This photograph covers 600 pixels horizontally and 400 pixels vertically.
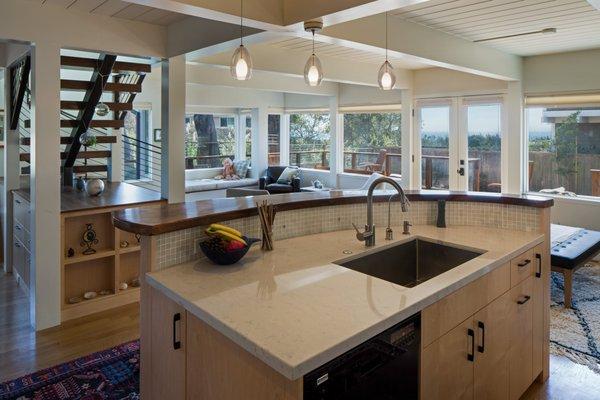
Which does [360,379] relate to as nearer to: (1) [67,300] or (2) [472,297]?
(2) [472,297]

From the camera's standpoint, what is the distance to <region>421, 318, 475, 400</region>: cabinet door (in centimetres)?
159

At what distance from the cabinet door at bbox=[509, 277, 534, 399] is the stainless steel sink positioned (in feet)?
1.07

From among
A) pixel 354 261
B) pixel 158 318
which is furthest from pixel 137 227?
pixel 354 261

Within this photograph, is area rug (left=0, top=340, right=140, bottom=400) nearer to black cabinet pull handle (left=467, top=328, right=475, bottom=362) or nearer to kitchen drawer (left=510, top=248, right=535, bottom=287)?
black cabinet pull handle (left=467, top=328, right=475, bottom=362)

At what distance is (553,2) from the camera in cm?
341

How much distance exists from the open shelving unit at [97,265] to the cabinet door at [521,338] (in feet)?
9.94

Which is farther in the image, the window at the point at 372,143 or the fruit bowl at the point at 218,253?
the window at the point at 372,143

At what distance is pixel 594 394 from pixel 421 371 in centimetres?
163

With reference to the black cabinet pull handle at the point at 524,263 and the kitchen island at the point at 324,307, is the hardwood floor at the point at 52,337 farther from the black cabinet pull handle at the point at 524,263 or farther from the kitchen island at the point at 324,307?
the black cabinet pull handle at the point at 524,263

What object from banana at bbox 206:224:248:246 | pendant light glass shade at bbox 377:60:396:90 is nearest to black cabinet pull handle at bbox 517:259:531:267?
banana at bbox 206:224:248:246

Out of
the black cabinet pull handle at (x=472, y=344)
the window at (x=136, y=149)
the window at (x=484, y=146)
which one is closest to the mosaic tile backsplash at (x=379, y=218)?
the black cabinet pull handle at (x=472, y=344)

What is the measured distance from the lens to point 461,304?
1754 millimetres

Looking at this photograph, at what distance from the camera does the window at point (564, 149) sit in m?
5.70

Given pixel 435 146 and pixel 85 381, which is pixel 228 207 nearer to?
pixel 85 381
